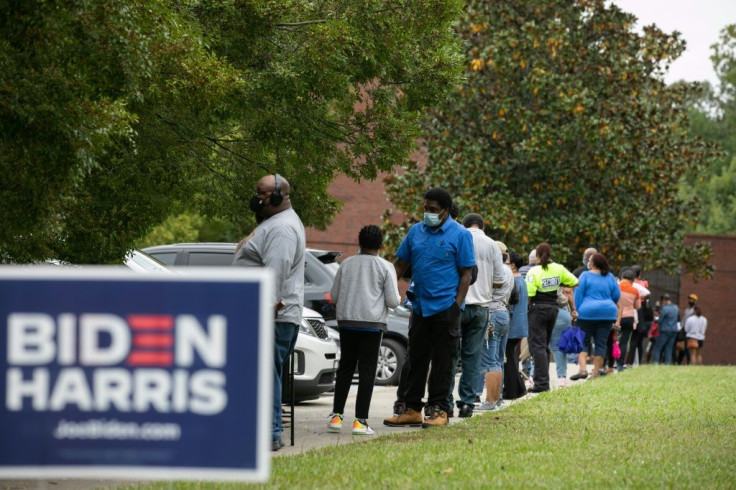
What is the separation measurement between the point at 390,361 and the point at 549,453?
886 centimetres

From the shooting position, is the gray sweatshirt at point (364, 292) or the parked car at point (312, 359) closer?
the gray sweatshirt at point (364, 292)

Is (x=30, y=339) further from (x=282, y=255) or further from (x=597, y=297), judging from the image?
(x=597, y=297)

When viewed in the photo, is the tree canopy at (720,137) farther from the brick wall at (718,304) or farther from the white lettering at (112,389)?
the white lettering at (112,389)

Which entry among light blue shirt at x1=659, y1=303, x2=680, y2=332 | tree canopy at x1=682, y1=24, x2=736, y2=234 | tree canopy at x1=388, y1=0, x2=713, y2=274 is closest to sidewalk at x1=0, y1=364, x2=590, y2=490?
tree canopy at x1=388, y1=0, x2=713, y2=274

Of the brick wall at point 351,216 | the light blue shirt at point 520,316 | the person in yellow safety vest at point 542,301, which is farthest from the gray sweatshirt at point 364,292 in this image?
the brick wall at point 351,216

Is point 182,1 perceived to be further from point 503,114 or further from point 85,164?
point 503,114

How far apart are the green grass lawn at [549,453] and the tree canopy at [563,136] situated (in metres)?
14.4

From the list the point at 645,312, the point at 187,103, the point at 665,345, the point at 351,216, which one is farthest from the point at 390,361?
the point at 351,216

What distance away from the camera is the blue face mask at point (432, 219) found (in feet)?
34.5

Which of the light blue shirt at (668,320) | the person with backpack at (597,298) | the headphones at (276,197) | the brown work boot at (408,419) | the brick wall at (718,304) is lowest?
the brick wall at (718,304)

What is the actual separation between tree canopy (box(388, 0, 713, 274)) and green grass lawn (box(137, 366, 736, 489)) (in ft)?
47.3

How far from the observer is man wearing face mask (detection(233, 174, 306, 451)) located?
884cm

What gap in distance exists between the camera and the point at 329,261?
17.1m

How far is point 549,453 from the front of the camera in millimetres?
8711
